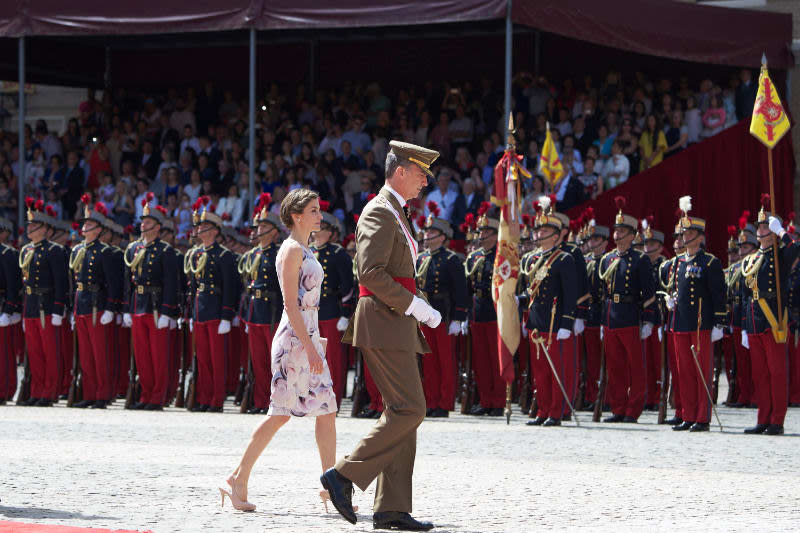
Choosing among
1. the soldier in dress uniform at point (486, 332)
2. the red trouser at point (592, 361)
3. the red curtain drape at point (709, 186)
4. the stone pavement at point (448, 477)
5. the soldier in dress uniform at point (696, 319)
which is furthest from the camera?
the red curtain drape at point (709, 186)

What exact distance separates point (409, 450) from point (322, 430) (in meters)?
0.75

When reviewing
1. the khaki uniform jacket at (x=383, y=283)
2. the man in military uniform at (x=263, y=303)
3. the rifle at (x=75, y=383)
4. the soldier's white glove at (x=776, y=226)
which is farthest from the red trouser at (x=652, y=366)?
the khaki uniform jacket at (x=383, y=283)

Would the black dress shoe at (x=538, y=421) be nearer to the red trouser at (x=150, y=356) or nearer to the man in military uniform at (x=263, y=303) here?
the man in military uniform at (x=263, y=303)

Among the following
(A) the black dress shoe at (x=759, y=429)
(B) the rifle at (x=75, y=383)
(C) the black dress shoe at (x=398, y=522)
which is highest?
(B) the rifle at (x=75, y=383)

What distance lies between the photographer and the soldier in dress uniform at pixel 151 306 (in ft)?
46.1

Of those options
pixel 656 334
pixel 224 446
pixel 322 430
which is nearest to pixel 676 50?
pixel 656 334

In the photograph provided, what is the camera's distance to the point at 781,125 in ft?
41.0

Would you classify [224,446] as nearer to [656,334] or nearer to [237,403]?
[237,403]

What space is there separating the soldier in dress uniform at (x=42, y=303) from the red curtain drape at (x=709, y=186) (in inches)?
232

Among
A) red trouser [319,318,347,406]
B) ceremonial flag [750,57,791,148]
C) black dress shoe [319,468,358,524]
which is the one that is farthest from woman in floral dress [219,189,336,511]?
ceremonial flag [750,57,791,148]

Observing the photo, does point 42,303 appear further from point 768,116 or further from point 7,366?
point 768,116

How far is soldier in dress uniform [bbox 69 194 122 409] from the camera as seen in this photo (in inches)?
562

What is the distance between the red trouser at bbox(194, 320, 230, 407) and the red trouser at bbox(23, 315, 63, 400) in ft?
5.21

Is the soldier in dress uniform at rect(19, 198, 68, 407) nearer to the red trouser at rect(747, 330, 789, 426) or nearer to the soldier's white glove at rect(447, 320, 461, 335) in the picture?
the soldier's white glove at rect(447, 320, 461, 335)
